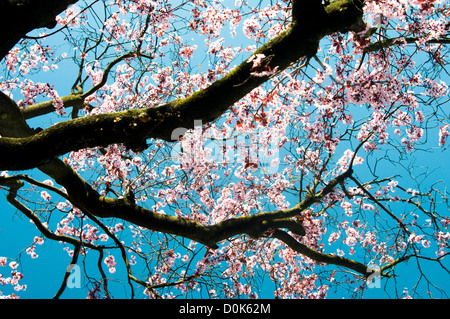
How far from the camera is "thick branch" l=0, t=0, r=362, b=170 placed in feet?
7.32

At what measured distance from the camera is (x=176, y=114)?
2471 mm

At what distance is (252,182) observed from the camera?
5.24 m

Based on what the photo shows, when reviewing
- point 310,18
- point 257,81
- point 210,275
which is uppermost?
point 310,18

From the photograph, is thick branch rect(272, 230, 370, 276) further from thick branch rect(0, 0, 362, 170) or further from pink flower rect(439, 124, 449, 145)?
thick branch rect(0, 0, 362, 170)

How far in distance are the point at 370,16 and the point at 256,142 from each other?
7.54 ft

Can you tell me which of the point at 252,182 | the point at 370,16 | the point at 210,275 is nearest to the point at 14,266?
the point at 210,275

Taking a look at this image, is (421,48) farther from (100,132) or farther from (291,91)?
(100,132)

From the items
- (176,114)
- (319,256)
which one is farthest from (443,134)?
(176,114)

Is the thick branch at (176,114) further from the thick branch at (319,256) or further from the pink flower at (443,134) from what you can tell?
the pink flower at (443,134)

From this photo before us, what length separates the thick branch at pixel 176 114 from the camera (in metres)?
2.23

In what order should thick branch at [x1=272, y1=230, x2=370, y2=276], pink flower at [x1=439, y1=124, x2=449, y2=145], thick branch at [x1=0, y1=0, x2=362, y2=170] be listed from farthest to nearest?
pink flower at [x1=439, y1=124, x2=449, y2=145] → thick branch at [x1=272, y1=230, x2=370, y2=276] → thick branch at [x1=0, y1=0, x2=362, y2=170]

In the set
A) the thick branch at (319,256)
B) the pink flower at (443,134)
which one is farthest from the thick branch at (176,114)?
the pink flower at (443,134)

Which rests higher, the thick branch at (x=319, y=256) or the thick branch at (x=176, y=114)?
the thick branch at (x=176, y=114)

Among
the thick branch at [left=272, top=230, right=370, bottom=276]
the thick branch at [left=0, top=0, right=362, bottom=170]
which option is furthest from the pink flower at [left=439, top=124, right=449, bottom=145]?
the thick branch at [left=0, top=0, right=362, bottom=170]
